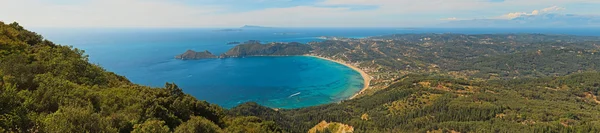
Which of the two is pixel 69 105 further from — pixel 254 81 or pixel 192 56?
pixel 192 56

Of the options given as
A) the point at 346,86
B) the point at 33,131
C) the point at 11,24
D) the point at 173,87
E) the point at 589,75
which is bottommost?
the point at 346,86

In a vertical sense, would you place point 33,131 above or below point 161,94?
above

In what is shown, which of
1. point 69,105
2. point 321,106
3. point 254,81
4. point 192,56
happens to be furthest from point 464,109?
point 192,56

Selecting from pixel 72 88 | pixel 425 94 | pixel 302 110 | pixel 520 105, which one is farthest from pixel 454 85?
pixel 72 88

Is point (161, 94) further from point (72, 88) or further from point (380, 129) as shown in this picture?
point (380, 129)

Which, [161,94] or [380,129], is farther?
[380,129]

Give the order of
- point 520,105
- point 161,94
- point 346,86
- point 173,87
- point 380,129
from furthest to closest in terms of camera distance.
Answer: point 346,86
point 520,105
point 380,129
point 173,87
point 161,94

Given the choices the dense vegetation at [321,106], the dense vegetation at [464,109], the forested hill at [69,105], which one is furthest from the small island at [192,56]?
the forested hill at [69,105]

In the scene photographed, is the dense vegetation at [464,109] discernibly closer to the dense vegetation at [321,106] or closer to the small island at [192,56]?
the dense vegetation at [321,106]
